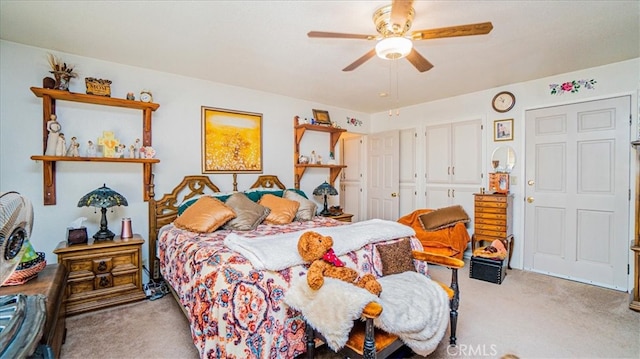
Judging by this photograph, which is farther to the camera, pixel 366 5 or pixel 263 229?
pixel 263 229

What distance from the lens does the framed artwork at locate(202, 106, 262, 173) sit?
11.9 feet

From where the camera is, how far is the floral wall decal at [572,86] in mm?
3287

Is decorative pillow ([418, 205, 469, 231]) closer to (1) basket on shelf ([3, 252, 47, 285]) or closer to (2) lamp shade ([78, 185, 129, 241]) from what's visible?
(2) lamp shade ([78, 185, 129, 241])

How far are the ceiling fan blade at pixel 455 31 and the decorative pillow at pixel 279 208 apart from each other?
2.19m

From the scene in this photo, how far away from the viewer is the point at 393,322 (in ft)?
4.99

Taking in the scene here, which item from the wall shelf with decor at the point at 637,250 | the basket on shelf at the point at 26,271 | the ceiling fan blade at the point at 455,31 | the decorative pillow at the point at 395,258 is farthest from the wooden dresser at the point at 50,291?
the wall shelf with decor at the point at 637,250

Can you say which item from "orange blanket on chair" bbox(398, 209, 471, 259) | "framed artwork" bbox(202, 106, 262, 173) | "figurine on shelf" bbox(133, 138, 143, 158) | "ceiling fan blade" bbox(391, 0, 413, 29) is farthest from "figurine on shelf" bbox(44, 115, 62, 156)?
"orange blanket on chair" bbox(398, 209, 471, 259)

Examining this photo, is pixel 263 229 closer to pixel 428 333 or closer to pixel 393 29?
pixel 428 333

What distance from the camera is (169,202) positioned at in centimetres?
333

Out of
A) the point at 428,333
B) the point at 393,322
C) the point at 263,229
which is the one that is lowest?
the point at 428,333

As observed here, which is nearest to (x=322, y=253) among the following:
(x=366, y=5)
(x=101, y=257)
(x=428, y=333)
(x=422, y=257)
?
(x=428, y=333)

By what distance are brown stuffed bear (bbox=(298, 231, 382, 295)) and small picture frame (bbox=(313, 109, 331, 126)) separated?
2895 millimetres

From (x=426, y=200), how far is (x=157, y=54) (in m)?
4.13

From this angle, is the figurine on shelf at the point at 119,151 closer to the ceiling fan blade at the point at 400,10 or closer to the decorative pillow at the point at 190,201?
the decorative pillow at the point at 190,201
